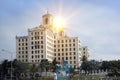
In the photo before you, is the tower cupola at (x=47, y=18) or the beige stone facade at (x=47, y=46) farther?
the tower cupola at (x=47, y=18)

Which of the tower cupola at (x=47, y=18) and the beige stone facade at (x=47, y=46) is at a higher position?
the tower cupola at (x=47, y=18)

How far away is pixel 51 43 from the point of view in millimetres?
117750

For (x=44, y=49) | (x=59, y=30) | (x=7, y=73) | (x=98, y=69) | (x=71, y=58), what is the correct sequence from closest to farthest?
(x=7, y=73) → (x=98, y=69) → (x=44, y=49) → (x=71, y=58) → (x=59, y=30)

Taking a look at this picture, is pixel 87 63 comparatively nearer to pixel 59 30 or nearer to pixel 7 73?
pixel 7 73

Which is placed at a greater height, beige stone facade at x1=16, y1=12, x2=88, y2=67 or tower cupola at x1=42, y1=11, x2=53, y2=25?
tower cupola at x1=42, y1=11, x2=53, y2=25

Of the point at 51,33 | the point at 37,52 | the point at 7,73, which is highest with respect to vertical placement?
the point at 51,33

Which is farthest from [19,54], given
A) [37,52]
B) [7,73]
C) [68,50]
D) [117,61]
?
[117,61]

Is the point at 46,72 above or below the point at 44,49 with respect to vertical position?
below

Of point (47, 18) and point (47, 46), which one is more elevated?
point (47, 18)

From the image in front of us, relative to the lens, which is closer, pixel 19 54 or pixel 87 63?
pixel 87 63

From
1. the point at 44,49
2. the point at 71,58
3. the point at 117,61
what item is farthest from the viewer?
the point at 71,58

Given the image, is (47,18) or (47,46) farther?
(47,18)

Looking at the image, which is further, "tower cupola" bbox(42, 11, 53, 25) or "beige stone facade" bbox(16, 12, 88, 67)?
"tower cupola" bbox(42, 11, 53, 25)

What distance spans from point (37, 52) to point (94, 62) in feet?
73.0
